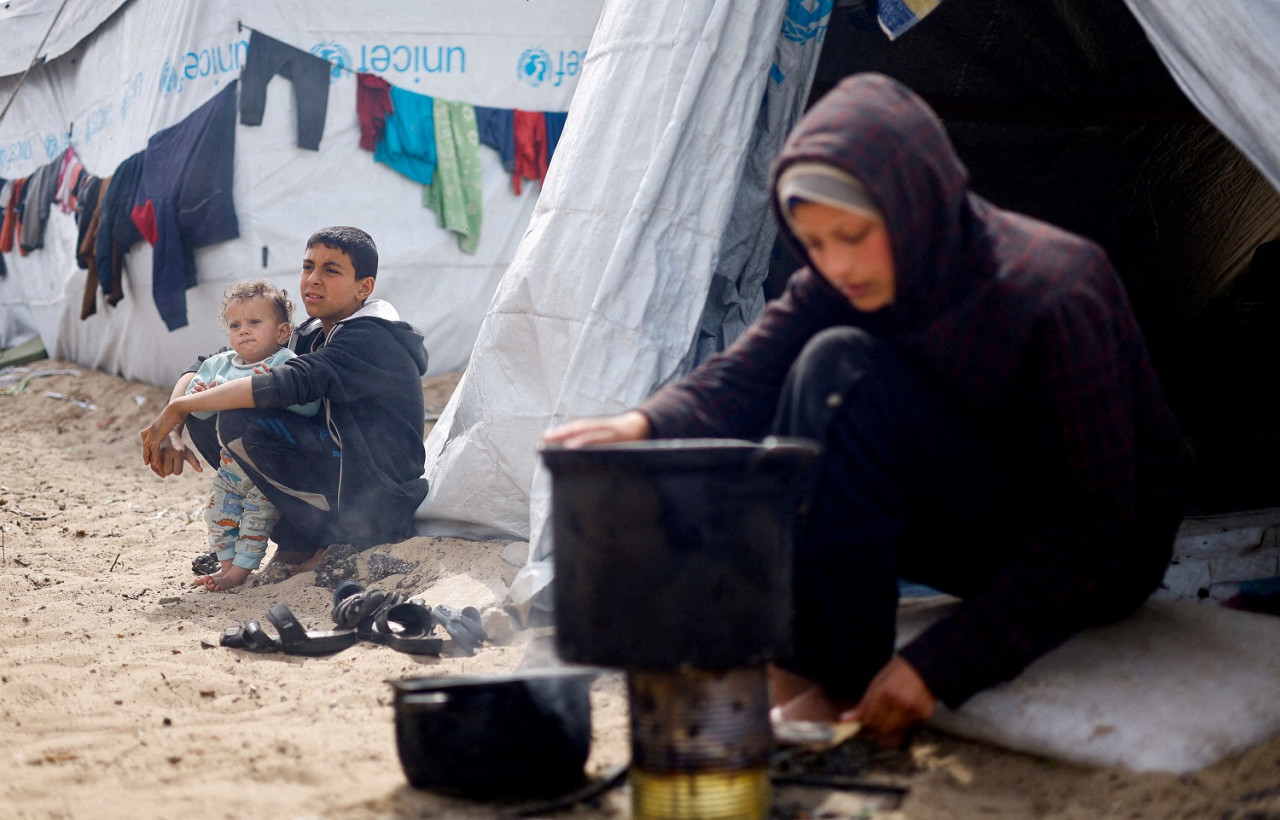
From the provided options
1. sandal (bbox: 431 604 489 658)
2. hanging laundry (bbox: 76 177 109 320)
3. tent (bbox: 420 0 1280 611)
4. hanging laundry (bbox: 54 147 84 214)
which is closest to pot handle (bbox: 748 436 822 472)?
tent (bbox: 420 0 1280 611)

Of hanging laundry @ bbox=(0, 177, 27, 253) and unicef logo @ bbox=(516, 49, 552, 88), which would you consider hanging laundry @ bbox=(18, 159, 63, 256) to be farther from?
unicef logo @ bbox=(516, 49, 552, 88)

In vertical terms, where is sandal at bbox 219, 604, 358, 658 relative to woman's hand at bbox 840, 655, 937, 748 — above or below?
below

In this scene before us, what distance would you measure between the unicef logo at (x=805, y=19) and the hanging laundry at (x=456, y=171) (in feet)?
11.9

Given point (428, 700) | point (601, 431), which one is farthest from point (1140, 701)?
point (428, 700)

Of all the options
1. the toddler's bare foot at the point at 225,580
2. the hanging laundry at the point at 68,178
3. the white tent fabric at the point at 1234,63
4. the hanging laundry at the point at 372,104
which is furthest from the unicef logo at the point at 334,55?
the white tent fabric at the point at 1234,63

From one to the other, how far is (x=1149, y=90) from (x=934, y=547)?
3.13 m

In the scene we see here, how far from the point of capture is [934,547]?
1.74 metres

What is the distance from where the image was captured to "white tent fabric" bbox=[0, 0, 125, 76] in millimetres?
7215

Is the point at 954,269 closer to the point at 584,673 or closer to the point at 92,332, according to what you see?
the point at 584,673

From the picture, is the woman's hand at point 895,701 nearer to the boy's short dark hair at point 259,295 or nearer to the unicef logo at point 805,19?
the unicef logo at point 805,19

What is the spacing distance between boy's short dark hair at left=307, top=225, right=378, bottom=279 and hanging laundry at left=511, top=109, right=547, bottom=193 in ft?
9.57

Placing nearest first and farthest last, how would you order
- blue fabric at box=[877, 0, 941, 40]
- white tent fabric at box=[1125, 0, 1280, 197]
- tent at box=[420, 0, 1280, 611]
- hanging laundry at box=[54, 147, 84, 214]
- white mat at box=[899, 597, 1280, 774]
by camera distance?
1. white mat at box=[899, 597, 1280, 774]
2. white tent fabric at box=[1125, 0, 1280, 197]
3. tent at box=[420, 0, 1280, 611]
4. blue fabric at box=[877, 0, 941, 40]
5. hanging laundry at box=[54, 147, 84, 214]

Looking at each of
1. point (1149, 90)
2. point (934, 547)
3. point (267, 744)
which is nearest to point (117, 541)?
point (267, 744)

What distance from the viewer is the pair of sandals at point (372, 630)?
2443 millimetres
